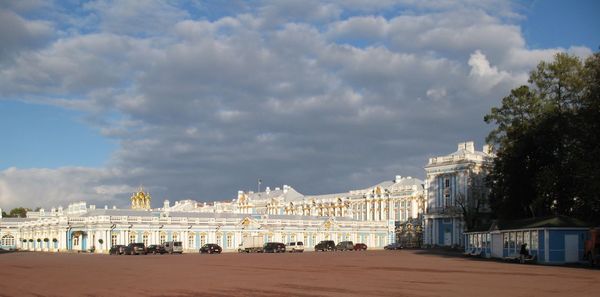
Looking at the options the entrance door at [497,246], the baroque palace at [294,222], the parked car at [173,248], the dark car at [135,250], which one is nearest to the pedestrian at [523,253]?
the entrance door at [497,246]

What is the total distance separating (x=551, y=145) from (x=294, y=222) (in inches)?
2145

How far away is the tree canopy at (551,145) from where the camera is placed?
150ft

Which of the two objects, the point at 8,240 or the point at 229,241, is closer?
the point at 229,241

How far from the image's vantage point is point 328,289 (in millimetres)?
21953

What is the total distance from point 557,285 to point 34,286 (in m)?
18.8

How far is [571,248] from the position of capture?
43.1 meters

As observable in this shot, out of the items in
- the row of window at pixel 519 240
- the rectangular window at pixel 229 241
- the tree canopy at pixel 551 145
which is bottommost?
A: the rectangular window at pixel 229 241

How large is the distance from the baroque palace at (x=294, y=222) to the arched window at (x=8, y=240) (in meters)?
0.16

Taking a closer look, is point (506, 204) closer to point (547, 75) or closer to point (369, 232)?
point (547, 75)

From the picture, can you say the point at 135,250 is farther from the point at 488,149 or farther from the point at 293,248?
the point at 488,149

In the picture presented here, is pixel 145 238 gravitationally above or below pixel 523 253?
below

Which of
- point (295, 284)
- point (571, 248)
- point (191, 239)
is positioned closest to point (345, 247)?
point (191, 239)

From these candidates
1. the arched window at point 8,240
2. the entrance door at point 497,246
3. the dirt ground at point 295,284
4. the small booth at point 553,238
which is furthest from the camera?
the arched window at point 8,240

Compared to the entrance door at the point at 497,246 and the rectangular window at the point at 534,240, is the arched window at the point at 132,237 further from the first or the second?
the rectangular window at the point at 534,240
